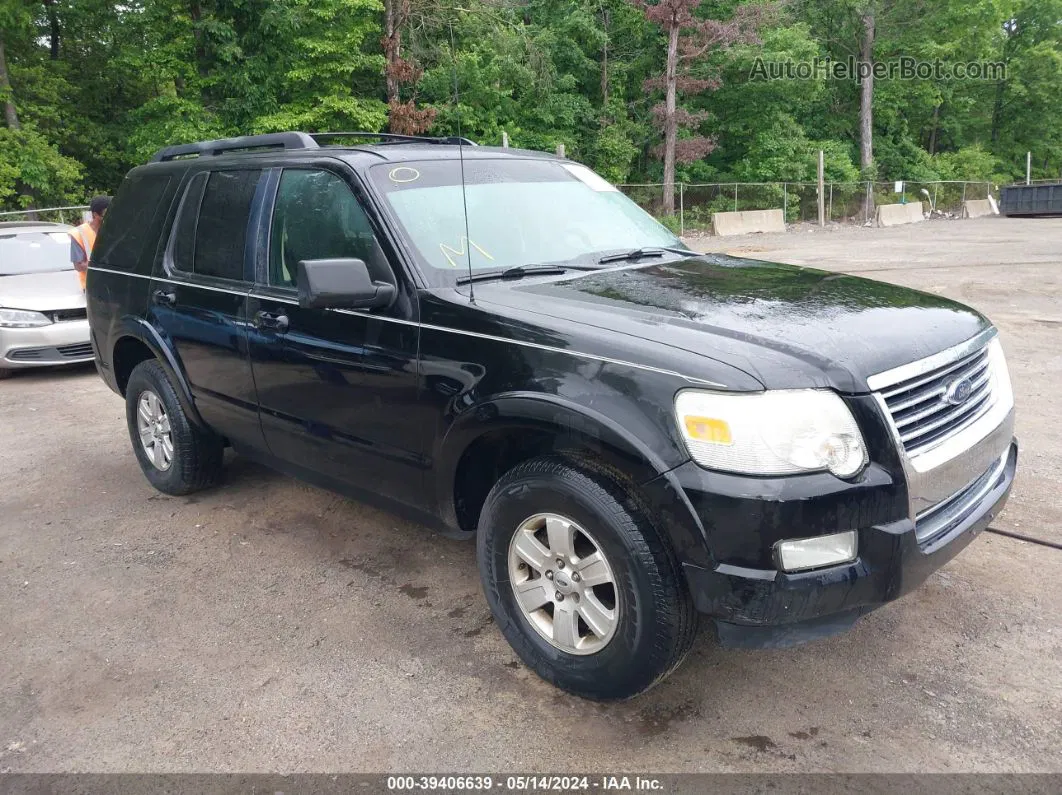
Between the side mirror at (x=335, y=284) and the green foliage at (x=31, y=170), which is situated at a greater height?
the green foliage at (x=31, y=170)

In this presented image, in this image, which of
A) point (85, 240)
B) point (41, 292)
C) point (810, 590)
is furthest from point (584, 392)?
point (85, 240)

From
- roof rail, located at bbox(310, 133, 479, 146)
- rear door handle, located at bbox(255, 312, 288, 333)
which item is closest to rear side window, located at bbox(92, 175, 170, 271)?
roof rail, located at bbox(310, 133, 479, 146)

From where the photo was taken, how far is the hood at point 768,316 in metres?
2.56

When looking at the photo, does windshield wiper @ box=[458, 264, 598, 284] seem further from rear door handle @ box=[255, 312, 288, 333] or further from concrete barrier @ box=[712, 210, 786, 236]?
concrete barrier @ box=[712, 210, 786, 236]

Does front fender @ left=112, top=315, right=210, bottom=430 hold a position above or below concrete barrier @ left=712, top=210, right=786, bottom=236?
below

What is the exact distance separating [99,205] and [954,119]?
4790 centimetres

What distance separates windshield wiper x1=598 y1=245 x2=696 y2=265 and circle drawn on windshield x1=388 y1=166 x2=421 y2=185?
0.89 meters

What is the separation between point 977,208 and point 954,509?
42.7m

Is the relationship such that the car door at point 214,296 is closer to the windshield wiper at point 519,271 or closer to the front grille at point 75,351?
the windshield wiper at point 519,271

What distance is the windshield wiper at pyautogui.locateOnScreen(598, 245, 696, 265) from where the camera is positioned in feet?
12.5

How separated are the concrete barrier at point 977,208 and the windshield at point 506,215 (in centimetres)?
4010

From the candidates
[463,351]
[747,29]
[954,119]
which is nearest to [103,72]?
[747,29]

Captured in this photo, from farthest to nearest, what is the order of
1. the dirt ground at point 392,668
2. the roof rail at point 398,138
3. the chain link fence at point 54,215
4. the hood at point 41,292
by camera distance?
the chain link fence at point 54,215
the hood at point 41,292
the roof rail at point 398,138
the dirt ground at point 392,668

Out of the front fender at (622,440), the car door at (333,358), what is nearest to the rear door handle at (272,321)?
the car door at (333,358)
